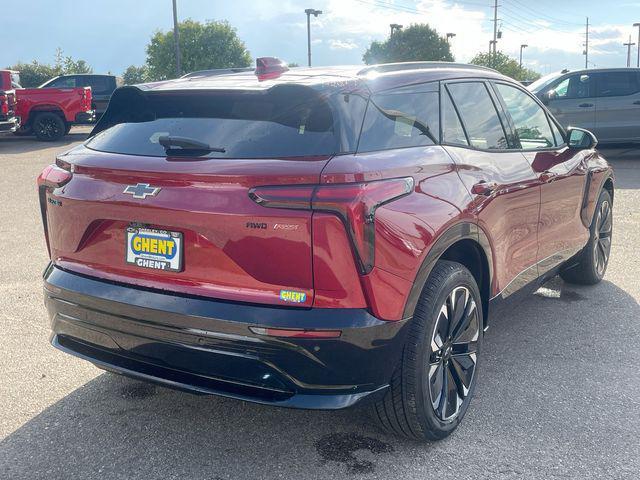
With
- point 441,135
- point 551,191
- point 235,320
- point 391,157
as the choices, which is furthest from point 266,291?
point 551,191

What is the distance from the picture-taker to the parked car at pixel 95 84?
70.7ft

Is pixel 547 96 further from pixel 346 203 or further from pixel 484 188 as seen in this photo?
pixel 346 203

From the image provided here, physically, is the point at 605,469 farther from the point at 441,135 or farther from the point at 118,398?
the point at 118,398

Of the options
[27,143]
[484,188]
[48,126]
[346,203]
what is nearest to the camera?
[346,203]

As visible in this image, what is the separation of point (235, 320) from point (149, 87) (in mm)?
1323

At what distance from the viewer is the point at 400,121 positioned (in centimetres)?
310

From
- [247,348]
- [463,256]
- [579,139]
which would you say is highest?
[579,139]

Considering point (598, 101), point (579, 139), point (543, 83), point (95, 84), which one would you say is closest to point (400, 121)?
point (579, 139)

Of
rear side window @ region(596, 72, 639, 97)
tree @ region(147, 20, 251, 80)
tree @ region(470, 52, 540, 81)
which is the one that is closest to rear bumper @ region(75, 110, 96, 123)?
rear side window @ region(596, 72, 639, 97)

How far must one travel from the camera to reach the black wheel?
61.0ft

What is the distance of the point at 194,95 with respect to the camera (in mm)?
3102

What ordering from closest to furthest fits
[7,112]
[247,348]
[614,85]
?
[247,348], [614,85], [7,112]

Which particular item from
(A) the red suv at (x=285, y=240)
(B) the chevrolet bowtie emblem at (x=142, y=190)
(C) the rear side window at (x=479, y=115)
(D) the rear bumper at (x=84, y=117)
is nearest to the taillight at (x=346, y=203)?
(A) the red suv at (x=285, y=240)

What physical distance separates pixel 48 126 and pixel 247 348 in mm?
17960
